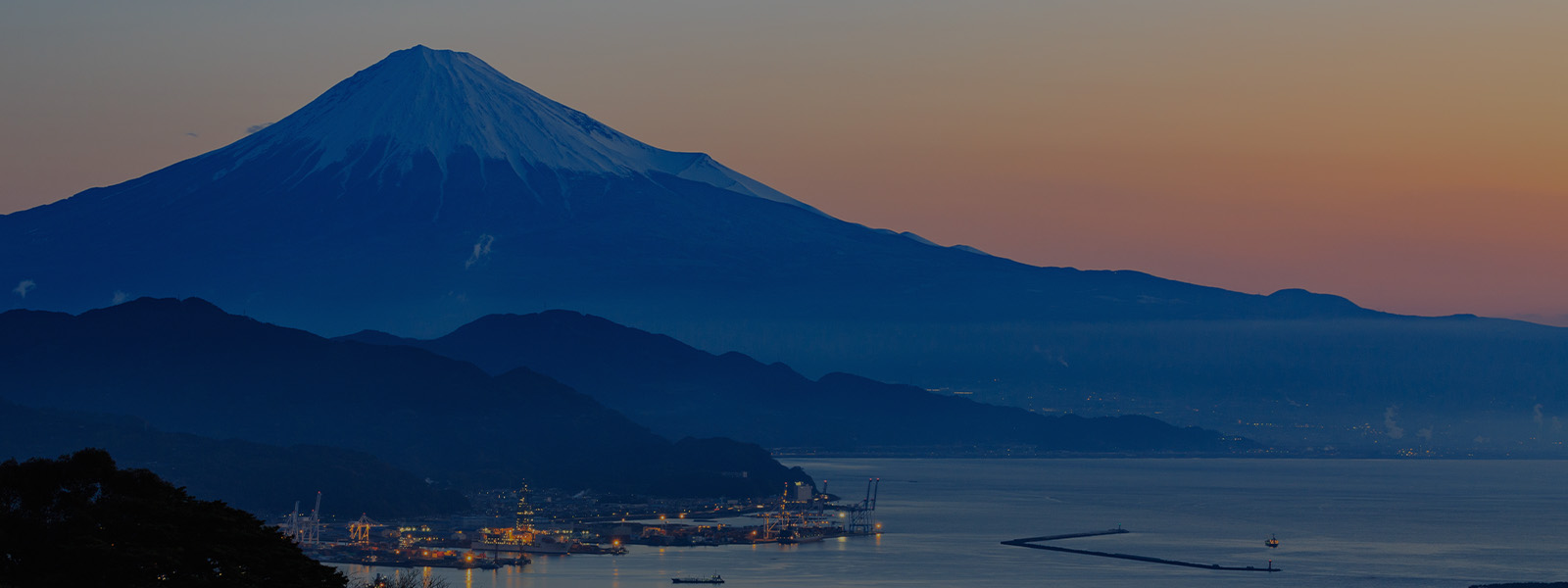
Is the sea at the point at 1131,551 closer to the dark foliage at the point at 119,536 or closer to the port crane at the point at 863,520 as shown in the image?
the port crane at the point at 863,520

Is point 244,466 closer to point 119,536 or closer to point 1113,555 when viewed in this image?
point 1113,555

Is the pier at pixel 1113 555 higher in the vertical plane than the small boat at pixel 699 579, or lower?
higher

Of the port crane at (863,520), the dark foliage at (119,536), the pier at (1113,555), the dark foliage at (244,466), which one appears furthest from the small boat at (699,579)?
the dark foliage at (119,536)

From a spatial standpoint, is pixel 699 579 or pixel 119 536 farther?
pixel 699 579

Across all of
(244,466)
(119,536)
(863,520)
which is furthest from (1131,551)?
(119,536)

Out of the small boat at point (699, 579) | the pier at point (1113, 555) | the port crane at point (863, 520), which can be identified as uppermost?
the port crane at point (863, 520)

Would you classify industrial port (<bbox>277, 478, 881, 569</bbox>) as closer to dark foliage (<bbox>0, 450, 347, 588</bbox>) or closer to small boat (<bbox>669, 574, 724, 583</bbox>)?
small boat (<bbox>669, 574, 724, 583</bbox>)

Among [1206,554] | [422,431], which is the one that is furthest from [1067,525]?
[422,431]
